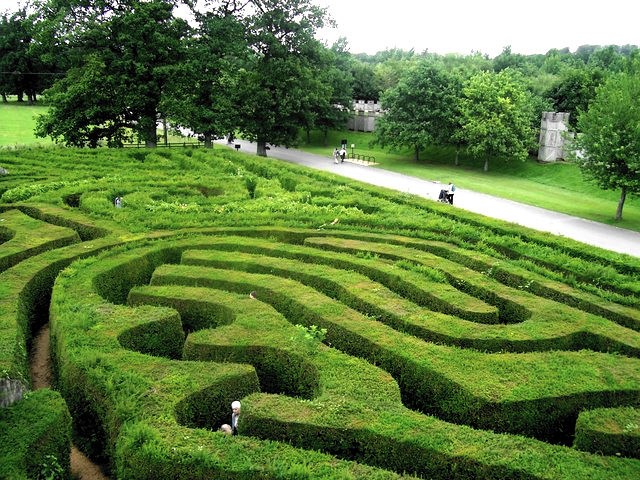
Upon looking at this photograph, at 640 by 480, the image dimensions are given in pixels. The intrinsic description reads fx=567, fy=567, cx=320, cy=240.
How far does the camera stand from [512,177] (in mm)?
46656

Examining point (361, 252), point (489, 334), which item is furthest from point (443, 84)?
point (489, 334)

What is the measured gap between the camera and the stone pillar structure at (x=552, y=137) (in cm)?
4678

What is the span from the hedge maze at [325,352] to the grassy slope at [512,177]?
55.3 ft

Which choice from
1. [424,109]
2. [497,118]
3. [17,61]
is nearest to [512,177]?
[497,118]

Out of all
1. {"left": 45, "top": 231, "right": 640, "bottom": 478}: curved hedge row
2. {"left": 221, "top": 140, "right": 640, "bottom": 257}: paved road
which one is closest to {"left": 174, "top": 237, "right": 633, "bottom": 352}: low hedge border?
{"left": 45, "top": 231, "right": 640, "bottom": 478}: curved hedge row

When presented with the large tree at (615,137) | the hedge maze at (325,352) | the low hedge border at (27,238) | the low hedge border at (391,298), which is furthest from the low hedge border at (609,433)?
the large tree at (615,137)

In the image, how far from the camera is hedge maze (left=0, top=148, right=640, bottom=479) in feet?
29.6

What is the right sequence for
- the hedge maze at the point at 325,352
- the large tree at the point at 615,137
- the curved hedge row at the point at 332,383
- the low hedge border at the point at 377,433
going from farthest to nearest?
→ the large tree at the point at 615,137 < the curved hedge row at the point at 332,383 < the hedge maze at the point at 325,352 < the low hedge border at the point at 377,433

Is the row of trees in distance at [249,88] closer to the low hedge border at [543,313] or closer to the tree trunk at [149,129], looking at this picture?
the tree trunk at [149,129]

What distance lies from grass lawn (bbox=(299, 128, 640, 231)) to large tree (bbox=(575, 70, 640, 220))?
2.52 meters

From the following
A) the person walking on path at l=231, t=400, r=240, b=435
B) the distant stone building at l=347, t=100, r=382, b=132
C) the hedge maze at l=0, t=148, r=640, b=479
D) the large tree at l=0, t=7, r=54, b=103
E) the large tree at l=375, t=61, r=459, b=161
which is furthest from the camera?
the large tree at l=0, t=7, r=54, b=103

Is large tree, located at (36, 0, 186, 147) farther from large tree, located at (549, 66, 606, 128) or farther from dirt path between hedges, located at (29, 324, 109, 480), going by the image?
large tree, located at (549, 66, 606, 128)

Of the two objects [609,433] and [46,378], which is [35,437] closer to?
[46,378]

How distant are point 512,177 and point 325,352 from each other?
38865 millimetres
